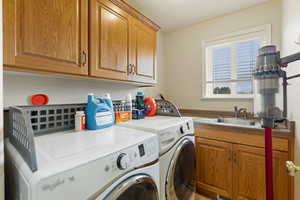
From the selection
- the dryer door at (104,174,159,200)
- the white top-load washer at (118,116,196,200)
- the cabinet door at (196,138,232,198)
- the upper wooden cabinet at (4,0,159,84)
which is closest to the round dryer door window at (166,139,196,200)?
the white top-load washer at (118,116,196,200)

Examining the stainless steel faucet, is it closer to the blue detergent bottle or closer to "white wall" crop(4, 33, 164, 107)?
"white wall" crop(4, 33, 164, 107)

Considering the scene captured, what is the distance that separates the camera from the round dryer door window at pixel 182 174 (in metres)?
0.98

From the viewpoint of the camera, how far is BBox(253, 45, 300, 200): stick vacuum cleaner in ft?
2.69

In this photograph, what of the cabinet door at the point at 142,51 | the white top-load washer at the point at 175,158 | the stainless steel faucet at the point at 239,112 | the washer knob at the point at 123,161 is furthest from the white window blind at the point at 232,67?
the washer knob at the point at 123,161

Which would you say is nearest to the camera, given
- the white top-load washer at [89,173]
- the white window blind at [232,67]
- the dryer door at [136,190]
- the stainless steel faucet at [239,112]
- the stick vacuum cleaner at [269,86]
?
the white top-load washer at [89,173]

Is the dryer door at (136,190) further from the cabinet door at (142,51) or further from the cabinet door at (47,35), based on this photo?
the cabinet door at (142,51)

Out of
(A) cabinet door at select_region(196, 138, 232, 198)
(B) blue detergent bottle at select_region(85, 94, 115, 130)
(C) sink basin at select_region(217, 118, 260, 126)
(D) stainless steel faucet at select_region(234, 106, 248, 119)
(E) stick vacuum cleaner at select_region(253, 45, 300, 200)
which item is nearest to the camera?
(E) stick vacuum cleaner at select_region(253, 45, 300, 200)

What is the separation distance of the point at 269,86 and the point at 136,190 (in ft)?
3.13

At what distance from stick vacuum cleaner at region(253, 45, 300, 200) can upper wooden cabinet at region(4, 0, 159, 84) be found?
1000 millimetres

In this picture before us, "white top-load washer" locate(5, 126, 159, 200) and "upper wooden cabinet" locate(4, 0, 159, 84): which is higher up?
"upper wooden cabinet" locate(4, 0, 159, 84)

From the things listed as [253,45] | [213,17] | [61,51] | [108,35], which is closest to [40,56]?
[61,51]

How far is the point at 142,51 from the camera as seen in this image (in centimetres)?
151

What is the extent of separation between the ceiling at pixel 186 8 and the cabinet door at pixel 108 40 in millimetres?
730

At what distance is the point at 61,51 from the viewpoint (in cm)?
89
